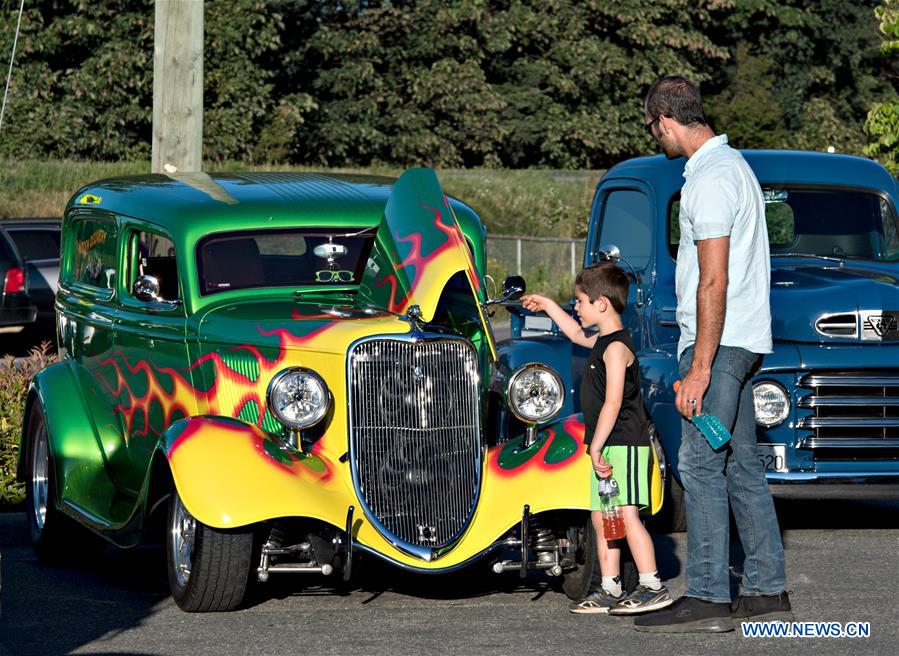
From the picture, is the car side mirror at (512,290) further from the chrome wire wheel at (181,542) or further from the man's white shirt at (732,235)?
the chrome wire wheel at (181,542)

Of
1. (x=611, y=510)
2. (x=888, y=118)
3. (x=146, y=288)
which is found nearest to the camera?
(x=611, y=510)

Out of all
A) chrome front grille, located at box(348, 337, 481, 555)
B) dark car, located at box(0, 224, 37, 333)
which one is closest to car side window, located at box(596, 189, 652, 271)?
chrome front grille, located at box(348, 337, 481, 555)

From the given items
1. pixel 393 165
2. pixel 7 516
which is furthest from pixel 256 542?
pixel 393 165

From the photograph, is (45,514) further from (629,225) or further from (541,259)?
(541,259)

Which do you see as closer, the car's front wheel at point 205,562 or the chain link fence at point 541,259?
the car's front wheel at point 205,562

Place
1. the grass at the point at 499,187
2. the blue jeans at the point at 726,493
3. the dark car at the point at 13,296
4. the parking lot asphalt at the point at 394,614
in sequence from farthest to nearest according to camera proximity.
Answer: the grass at the point at 499,187 → the dark car at the point at 13,296 → the blue jeans at the point at 726,493 → the parking lot asphalt at the point at 394,614

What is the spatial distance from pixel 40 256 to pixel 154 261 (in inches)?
534

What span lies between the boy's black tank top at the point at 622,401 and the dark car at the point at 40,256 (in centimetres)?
1416

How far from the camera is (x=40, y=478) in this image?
912 centimetres

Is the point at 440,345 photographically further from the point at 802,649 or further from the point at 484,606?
the point at 802,649

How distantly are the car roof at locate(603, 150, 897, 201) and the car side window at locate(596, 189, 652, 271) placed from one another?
0.14 metres

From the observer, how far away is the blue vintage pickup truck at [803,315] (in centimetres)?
886

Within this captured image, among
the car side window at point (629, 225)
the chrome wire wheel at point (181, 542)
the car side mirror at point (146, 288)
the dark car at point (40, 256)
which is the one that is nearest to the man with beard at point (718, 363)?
the chrome wire wheel at point (181, 542)

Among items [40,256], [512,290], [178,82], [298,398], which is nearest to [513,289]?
[512,290]
